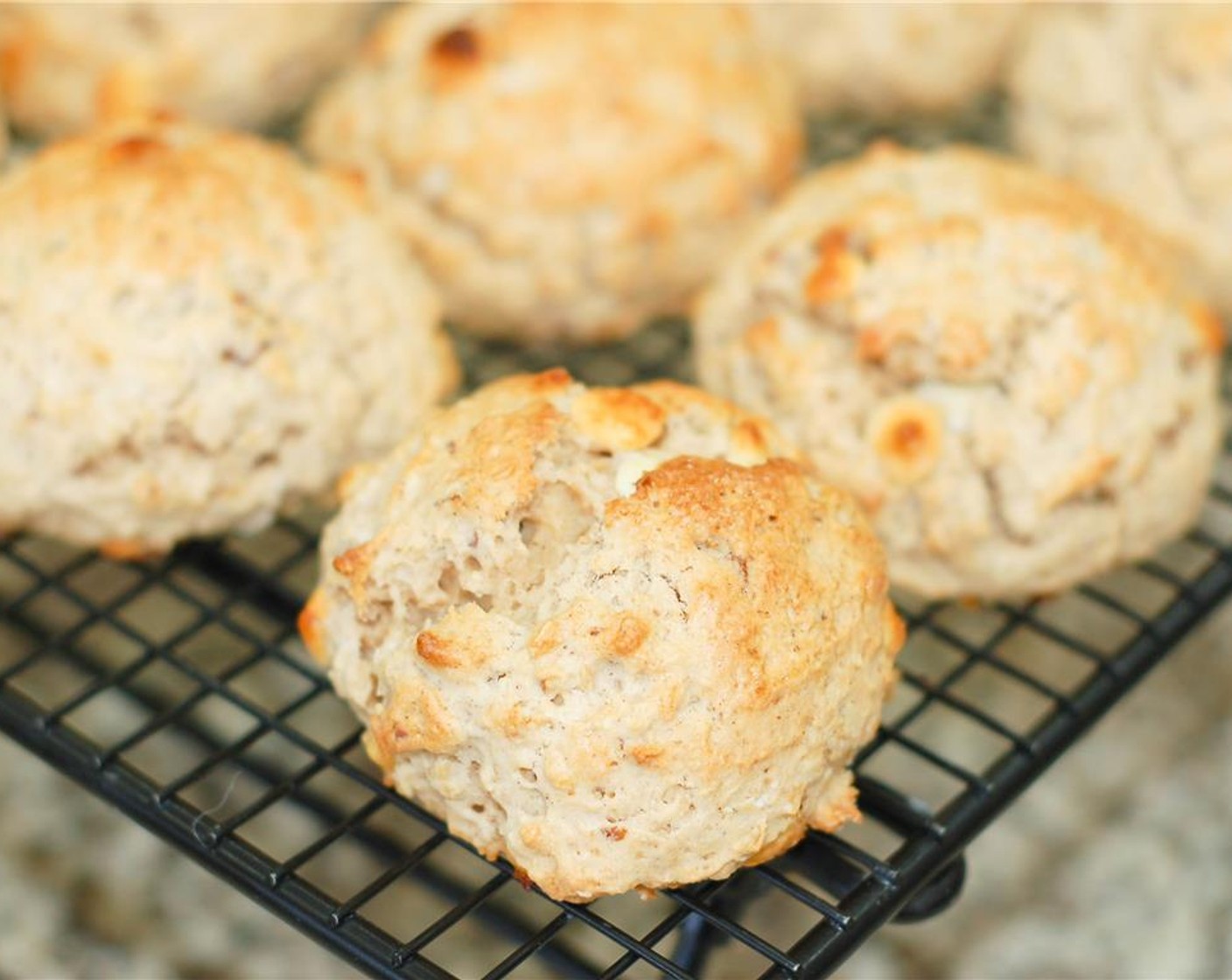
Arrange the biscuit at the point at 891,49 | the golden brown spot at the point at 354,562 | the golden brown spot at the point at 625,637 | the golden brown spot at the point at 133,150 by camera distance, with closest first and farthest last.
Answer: the golden brown spot at the point at 625,637, the golden brown spot at the point at 354,562, the golden brown spot at the point at 133,150, the biscuit at the point at 891,49

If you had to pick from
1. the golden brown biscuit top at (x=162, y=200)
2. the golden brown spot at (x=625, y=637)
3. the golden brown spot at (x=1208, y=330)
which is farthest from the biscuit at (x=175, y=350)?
the golden brown spot at (x=1208, y=330)

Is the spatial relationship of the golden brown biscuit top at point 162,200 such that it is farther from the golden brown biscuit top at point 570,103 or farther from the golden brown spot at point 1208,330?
the golden brown spot at point 1208,330

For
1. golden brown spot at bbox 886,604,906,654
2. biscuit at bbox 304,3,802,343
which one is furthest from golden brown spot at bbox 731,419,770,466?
biscuit at bbox 304,3,802,343

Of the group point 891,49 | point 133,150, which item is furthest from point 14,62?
point 891,49

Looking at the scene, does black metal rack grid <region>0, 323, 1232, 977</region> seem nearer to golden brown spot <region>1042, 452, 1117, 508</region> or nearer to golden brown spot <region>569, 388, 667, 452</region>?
golden brown spot <region>1042, 452, 1117, 508</region>

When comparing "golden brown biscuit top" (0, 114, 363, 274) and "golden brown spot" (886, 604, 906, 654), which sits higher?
"golden brown biscuit top" (0, 114, 363, 274)

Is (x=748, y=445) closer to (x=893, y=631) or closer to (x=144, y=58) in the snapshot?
(x=893, y=631)
